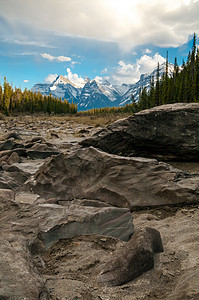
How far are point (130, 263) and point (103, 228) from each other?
137cm

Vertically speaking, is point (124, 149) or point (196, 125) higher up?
point (196, 125)

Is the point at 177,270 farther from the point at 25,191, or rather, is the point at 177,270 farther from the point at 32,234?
the point at 25,191

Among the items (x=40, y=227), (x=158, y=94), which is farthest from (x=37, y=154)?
(x=158, y=94)

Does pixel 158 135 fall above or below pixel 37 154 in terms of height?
above

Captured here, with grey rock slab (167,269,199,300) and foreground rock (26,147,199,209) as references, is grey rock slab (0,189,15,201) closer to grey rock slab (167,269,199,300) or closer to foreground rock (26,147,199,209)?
foreground rock (26,147,199,209)

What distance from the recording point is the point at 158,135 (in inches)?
364

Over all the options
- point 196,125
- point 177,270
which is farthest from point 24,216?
point 196,125

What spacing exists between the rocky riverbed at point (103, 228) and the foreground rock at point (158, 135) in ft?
0.19

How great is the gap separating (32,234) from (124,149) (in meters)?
6.75

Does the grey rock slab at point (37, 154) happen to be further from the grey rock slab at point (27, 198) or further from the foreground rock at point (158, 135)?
the grey rock slab at point (27, 198)

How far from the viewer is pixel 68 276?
10.2 feet

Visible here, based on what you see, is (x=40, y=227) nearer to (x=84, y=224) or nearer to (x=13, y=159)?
A: (x=84, y=224)

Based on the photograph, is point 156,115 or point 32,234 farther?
point 156,115

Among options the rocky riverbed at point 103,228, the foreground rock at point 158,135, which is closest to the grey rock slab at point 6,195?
the rocky riverbed at point 103,228
